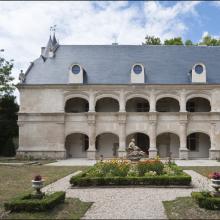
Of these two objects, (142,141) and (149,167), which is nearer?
(149,167)

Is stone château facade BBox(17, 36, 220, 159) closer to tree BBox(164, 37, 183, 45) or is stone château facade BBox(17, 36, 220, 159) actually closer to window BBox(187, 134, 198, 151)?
window BBox(187, 134, 198, 151)

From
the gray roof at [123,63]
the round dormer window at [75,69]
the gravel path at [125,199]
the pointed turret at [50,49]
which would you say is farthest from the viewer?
the pointed turret at [50,49]

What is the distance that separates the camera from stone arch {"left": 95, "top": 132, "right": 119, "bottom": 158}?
36500 millimetres

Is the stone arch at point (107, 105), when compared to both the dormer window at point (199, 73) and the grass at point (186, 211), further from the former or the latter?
the grass at point (186, 211)

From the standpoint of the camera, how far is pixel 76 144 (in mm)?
36875

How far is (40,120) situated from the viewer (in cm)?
3519

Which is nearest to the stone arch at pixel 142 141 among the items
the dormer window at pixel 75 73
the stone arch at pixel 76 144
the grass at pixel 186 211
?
the stone arch at pixel 76 144

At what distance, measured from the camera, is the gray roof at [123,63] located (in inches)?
1400

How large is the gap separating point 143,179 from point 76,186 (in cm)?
273

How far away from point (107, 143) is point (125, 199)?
77.4ft

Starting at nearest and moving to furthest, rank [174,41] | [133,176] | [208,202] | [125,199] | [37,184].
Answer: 1. [208,202]
2. [37,184]
3. [125,199]
4. [133,176]
5. [174,41]

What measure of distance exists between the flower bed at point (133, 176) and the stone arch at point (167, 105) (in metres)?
18.3

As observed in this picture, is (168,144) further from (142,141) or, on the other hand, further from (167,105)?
(167,105)

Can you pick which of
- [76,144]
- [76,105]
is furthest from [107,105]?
[76,144]
